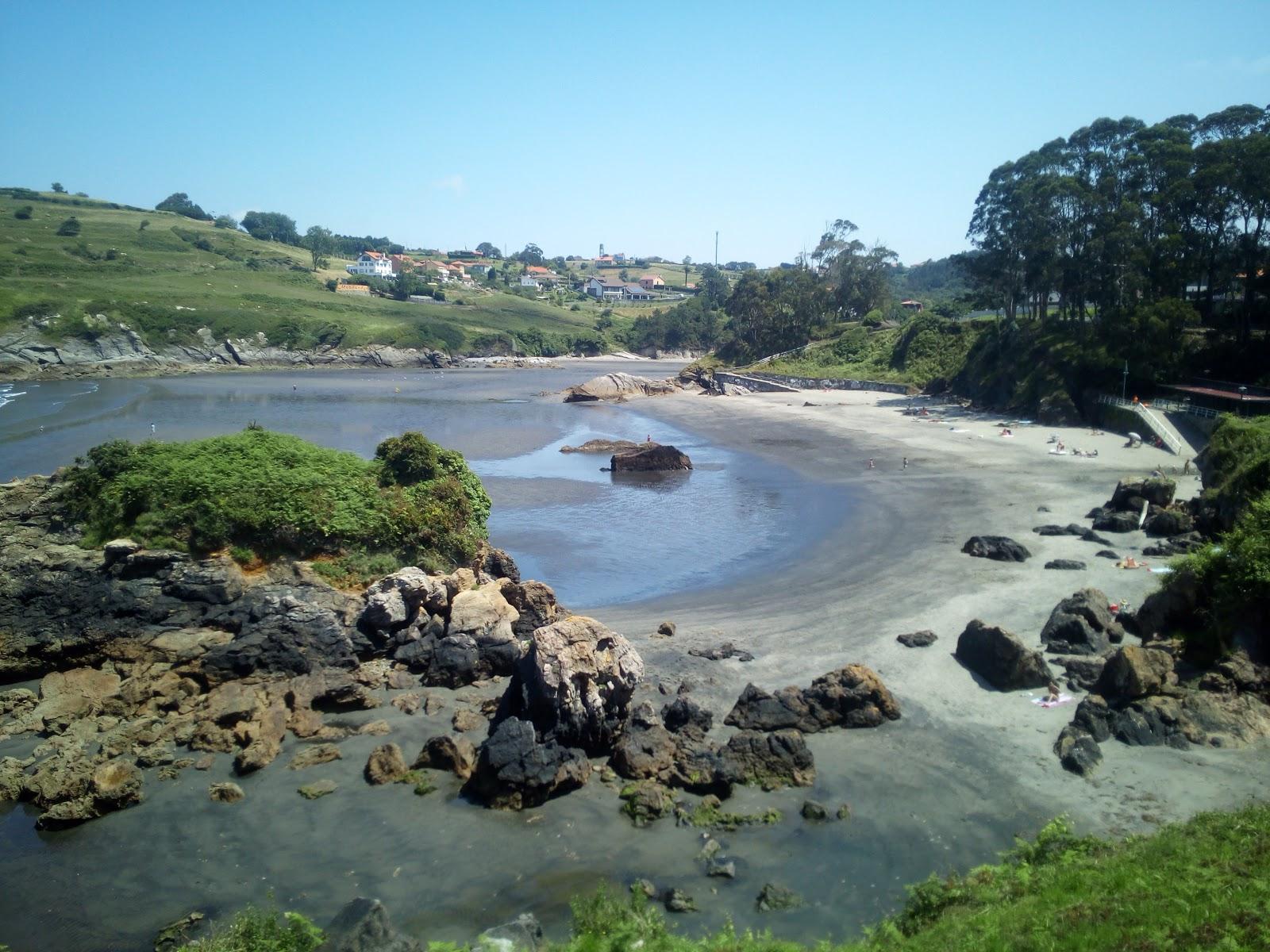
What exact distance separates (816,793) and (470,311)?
493 feet

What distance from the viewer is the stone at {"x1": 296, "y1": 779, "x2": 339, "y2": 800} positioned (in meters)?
14.9

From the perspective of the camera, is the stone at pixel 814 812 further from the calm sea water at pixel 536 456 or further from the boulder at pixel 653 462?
the boulder at pixel 653 462

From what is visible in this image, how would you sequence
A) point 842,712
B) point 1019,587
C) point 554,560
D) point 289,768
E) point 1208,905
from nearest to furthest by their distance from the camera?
point 1208,905 < point 289,768 < point 842,712 < point 1019,587 < point 554,560

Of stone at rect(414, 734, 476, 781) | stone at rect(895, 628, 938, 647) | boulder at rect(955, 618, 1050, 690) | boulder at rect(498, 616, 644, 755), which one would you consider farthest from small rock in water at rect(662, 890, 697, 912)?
stone at rect(895, 628, 938, 647)

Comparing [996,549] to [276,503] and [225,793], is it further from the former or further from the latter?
[225,793]

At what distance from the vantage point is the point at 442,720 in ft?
58.0

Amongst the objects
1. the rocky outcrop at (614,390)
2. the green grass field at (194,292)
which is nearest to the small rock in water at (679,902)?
the rocky outcrop at (614,390)

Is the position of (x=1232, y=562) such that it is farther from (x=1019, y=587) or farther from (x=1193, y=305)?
(x=1193, y=305)

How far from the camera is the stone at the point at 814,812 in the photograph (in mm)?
13875

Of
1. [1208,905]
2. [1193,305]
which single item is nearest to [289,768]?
[1208,905]

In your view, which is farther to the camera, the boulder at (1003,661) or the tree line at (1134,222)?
the tree line at (1134,222)

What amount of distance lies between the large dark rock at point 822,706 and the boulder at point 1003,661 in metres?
2.50

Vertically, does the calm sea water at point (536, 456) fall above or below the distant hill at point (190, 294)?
below

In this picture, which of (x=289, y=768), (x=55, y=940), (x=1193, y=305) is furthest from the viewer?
(x=1193, y=305)
